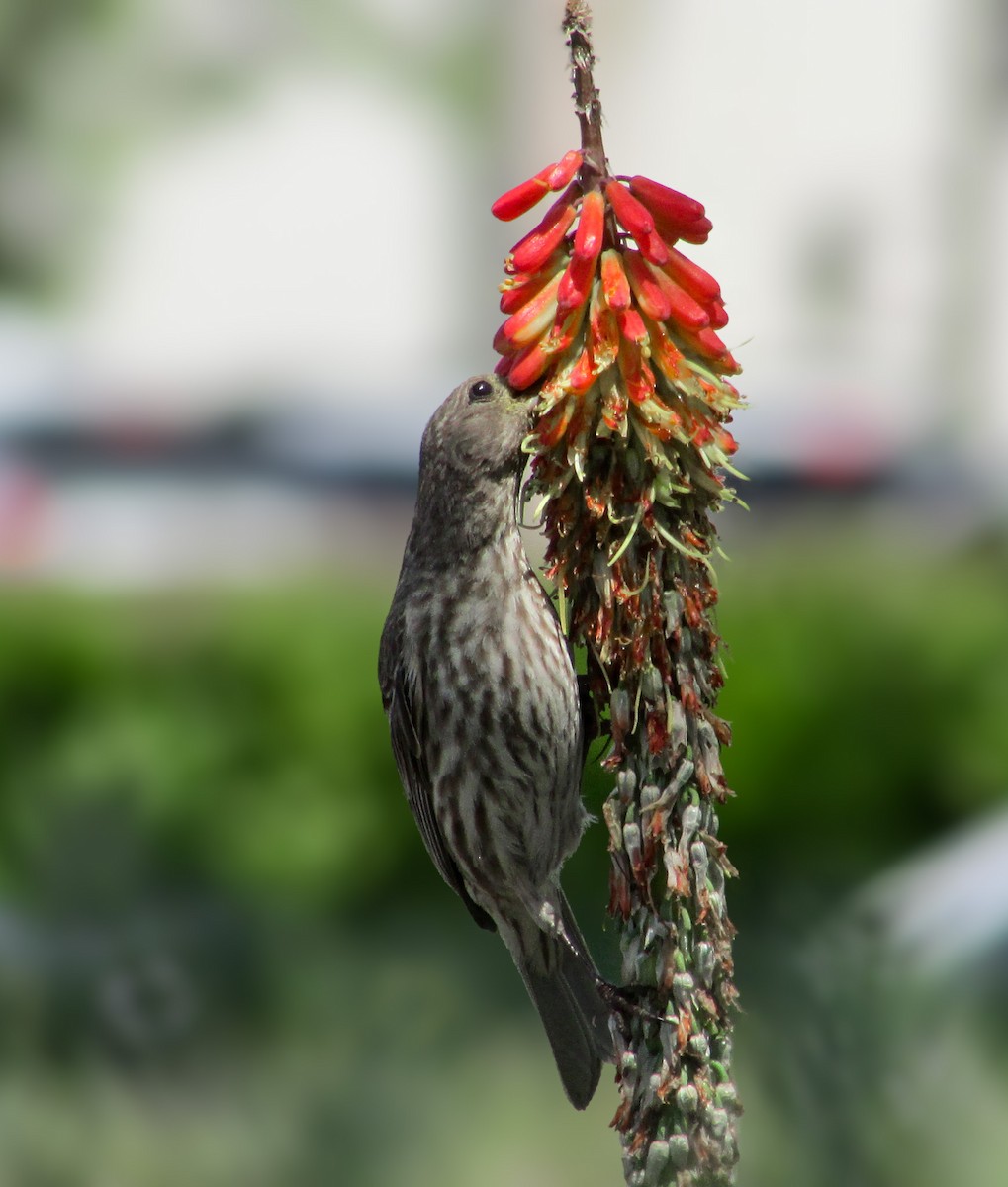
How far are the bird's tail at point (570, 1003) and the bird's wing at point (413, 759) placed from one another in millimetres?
280

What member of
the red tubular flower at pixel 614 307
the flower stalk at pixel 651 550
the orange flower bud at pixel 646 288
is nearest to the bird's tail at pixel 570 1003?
the flower stalk at pixel 651 550

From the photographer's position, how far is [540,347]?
276cm

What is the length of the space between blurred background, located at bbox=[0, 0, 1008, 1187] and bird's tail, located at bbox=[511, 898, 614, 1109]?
25 cm

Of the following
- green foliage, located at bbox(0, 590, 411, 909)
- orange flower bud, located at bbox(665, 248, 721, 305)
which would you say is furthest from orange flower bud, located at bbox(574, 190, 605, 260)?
green foliage, located at bbox(0, 590, 411, 909)

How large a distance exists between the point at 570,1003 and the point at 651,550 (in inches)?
58.2

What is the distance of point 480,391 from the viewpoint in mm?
3316

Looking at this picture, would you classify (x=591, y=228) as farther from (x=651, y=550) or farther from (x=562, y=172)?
(x=651, y=550)

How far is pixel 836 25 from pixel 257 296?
9068 millimetres

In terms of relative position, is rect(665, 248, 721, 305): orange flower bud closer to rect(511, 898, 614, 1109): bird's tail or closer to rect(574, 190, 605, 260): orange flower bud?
rect(574, 190, 605, 260): orange flower bud

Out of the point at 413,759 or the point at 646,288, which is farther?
the point at 413,759

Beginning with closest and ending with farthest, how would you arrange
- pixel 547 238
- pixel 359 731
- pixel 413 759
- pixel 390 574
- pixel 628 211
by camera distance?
pixel 628 211 < pixel 547 238 < pixel 413 759 < pixel 359 731 < pixel 390 574

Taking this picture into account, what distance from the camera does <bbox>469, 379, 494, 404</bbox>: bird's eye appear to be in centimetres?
326

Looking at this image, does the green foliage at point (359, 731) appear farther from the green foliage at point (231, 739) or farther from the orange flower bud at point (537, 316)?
the orange flower bud at point (537, 316)

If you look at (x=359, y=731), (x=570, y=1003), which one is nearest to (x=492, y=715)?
(x=570, y=1003)
